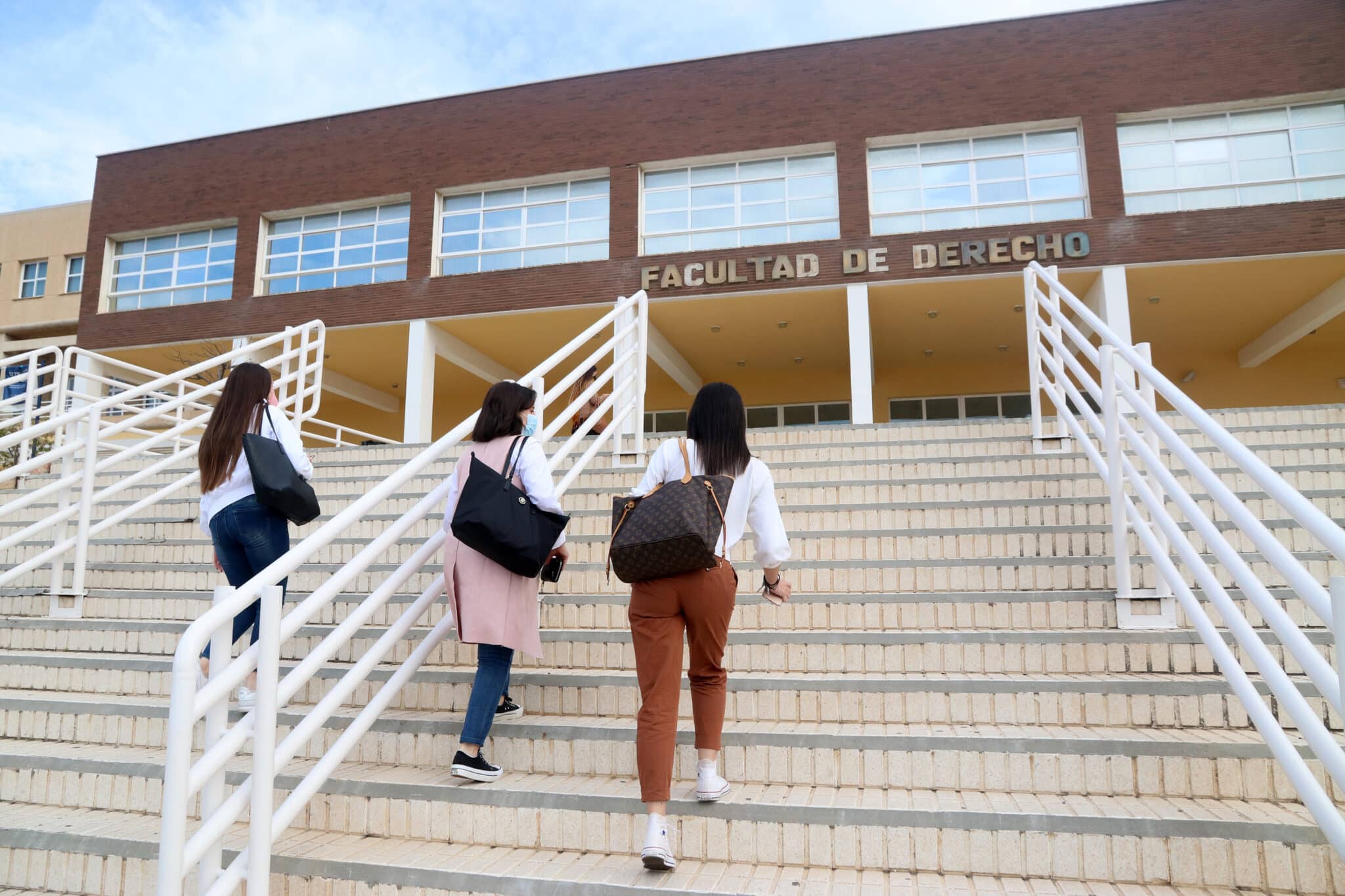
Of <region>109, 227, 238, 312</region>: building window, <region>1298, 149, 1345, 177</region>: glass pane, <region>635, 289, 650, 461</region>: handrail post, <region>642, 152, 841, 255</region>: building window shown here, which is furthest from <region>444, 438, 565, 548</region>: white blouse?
<region>109, 227, 238, 312</region>: building window

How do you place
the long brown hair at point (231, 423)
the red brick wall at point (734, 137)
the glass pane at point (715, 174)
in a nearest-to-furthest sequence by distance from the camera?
the long brown hair at point (231, 423) → the red brick wall at point (734, 137) → the glass pane at point (715, 174)

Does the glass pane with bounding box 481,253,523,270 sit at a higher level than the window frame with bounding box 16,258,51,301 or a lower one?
lower

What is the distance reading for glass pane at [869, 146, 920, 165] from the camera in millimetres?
14953

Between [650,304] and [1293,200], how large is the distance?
10.6 meters

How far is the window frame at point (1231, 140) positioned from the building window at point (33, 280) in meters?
31.2

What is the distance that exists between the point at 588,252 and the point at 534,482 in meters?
13.3

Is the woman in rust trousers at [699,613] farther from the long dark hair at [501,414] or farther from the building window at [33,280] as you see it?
the building window at [33,280]

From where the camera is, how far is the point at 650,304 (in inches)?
600

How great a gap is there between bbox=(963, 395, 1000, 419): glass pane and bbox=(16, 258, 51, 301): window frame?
28626mm

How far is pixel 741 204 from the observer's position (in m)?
15.5

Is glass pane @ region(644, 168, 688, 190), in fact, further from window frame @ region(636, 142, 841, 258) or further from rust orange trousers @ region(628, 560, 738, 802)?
rust orange trousers @ region(628, 560, 738, 802)

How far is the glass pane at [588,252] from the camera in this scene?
15.9 meters

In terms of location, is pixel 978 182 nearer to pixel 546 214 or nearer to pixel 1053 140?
pixel 1053 140

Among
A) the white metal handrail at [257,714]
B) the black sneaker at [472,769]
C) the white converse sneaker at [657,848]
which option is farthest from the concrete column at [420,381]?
the white converse sneaker at [657,848]
